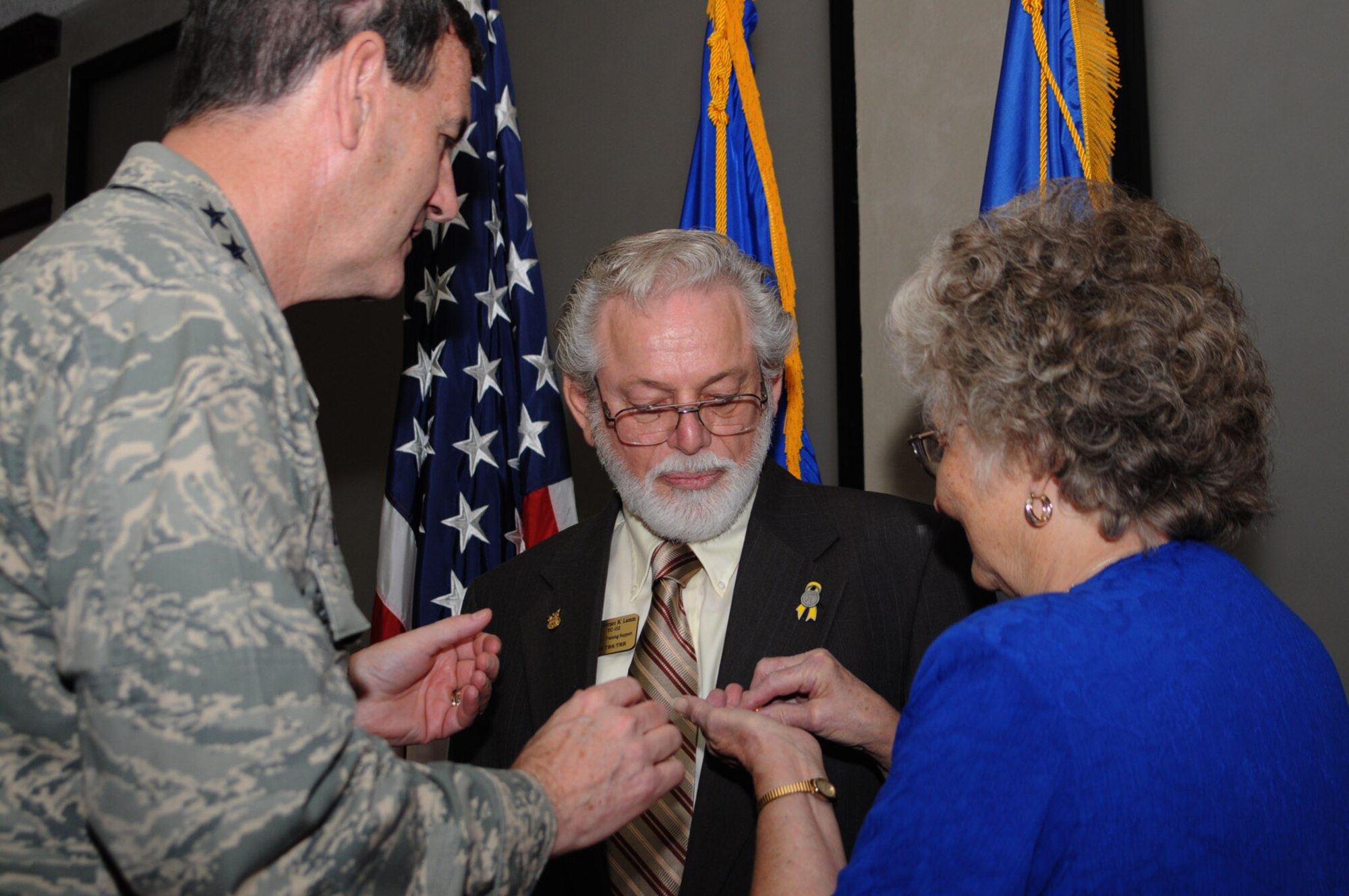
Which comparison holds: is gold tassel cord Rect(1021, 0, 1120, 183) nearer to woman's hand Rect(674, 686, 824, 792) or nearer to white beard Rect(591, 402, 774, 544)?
white beard Rect(591, 402, 774, 544)

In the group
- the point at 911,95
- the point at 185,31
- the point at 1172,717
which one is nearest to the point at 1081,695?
the point at 1172,717

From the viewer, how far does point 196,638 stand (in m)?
0.85

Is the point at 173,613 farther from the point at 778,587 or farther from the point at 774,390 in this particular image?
the point at 774,390

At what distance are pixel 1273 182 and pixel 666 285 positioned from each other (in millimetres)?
1528

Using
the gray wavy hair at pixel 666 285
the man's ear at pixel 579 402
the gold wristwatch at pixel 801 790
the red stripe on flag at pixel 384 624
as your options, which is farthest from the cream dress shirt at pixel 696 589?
the red stripe on flag at pixel 384 624

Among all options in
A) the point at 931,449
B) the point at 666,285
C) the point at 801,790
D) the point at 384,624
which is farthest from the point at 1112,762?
the point at 384,624

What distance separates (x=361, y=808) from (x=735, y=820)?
3.41ft

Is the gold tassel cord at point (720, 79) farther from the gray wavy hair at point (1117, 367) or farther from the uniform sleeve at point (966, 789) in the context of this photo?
the uniform sleeve at point (966, 789)

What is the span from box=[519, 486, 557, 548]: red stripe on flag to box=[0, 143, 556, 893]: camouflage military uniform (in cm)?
200

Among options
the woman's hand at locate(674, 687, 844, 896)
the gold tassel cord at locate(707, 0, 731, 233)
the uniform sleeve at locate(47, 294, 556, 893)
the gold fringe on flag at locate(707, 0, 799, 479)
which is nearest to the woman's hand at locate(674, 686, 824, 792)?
the woman's hand at locate(674, 687, 844, 896)

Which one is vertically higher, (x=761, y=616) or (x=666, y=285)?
(x=666, y=285)

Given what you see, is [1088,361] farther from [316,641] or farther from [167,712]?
[167,712]

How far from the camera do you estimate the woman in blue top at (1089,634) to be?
106 centimetres

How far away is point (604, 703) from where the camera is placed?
132 centimetres
